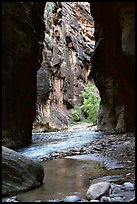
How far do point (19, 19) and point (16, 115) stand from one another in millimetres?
3725

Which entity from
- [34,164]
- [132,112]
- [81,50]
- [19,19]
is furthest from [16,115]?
[81,50]

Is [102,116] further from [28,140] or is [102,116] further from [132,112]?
[28,140]

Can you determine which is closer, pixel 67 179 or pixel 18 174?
pixel 18 174

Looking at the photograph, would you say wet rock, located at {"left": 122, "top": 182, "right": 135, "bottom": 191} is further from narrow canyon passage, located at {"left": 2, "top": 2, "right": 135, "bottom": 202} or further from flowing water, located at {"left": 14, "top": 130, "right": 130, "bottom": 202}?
flowing water, located at {"left": 14, "top": 130, "right": 130, "bottom": 202}

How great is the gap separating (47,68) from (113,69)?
13.5m

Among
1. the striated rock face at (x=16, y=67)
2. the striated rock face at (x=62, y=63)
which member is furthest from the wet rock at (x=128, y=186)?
the striated rock face at (x=62, y=63)

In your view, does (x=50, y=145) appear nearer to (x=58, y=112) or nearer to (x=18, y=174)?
(x=18, y=174)

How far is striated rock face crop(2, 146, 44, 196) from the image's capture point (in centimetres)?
403

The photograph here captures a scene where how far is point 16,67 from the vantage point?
11695 millimetres

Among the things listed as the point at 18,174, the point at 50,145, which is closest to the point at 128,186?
the point at 18,174

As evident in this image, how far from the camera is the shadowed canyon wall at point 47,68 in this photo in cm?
1084

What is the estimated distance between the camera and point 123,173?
16.1 ft

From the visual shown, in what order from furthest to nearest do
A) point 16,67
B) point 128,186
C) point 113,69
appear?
point 113,69, point 16,67, point 128,186

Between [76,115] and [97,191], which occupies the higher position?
[97,191]
